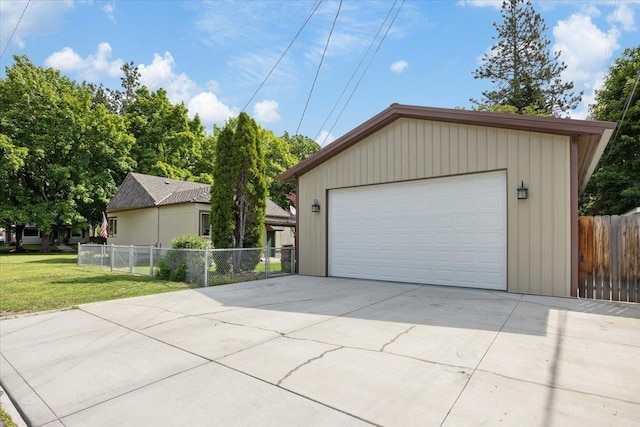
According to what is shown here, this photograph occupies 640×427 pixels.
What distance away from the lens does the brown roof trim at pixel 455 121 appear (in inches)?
245

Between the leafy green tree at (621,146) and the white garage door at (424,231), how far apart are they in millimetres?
12712

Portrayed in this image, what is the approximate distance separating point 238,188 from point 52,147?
20033 mm

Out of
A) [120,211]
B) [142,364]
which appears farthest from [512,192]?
[120,211]

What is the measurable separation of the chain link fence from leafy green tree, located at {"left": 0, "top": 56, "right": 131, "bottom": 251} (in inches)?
576

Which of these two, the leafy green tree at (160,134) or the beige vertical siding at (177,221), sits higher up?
the leafy green tree at (160,134)

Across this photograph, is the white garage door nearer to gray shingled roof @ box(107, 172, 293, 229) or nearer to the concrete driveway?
the concrete driveway

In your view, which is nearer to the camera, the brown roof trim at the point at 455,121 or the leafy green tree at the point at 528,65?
the brown roof trim at the point at 455,121

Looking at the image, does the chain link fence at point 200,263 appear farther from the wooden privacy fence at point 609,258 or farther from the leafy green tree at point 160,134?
the leafy green tree at point 160,134

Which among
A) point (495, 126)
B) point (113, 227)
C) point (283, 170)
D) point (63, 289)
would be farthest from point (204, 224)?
point (495, 126)

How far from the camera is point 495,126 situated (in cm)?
723

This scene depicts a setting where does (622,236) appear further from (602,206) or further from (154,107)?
(154,107)

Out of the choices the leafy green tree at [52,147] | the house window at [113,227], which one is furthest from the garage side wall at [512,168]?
the leafy green tree at [52,147]

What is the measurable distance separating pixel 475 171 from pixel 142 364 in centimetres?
692

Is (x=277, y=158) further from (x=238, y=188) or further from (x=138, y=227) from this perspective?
(x=238, y=188)
